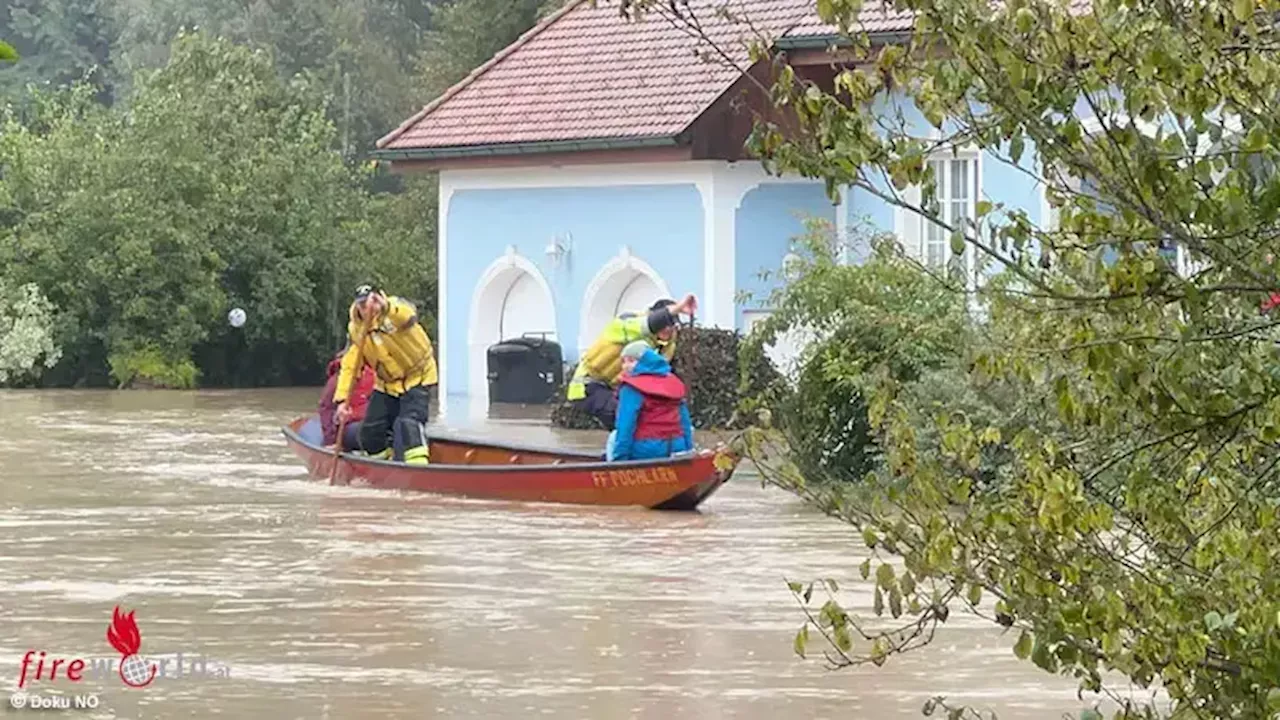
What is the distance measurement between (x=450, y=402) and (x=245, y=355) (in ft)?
32.1

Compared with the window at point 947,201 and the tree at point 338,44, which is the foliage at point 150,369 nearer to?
the window at point 947,201

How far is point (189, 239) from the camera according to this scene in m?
40.4

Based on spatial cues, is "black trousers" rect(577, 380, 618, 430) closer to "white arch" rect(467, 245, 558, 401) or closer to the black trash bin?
the black trash bin

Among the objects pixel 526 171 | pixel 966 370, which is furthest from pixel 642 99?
pixel 966 370

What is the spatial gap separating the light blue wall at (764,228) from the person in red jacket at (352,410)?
23.8ft

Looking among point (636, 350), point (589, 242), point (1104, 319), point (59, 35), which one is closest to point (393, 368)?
point (636, 350)

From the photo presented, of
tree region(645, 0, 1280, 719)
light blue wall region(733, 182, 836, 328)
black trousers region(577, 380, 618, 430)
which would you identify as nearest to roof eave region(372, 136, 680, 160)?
light blue wall region(733, 182, 836, 328)

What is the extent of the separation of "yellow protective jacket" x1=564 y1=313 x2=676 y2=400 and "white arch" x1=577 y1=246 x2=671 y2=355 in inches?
314

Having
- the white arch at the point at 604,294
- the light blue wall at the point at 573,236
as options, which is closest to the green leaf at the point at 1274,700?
the light blue wall at the point at 573,236

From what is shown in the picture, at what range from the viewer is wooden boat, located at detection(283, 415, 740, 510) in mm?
18438

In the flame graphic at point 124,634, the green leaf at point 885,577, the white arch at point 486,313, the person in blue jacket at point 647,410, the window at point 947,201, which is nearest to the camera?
the green leaf at point 885,577

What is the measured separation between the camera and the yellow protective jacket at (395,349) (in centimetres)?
2052

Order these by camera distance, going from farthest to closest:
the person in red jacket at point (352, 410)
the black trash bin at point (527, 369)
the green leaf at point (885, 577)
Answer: the black trash bin at point (527, 369) → the person in red jacket at point (352, 410) → the green leaf at point (885, 577)

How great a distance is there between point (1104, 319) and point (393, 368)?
50.6 ft
